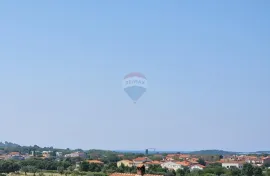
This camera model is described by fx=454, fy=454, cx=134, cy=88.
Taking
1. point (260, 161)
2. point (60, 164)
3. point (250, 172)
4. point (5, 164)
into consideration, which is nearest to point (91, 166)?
point (60, 164)

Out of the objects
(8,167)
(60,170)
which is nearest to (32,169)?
(8,167)

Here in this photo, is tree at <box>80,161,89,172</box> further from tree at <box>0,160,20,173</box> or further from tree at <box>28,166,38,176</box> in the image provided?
tree at <box>0,160,20,173</box>

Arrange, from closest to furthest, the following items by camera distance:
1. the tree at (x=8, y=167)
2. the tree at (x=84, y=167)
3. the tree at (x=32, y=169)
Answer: the tree at (x=8, y=167) → the tree at (x=32, y=169) → the tree at (x=84, y=167)

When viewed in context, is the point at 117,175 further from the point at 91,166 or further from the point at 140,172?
the point at 91,166

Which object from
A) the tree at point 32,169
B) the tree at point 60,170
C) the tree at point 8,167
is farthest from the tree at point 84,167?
the tree at point 8,167

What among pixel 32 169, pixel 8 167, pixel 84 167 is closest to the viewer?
pixel 8 167

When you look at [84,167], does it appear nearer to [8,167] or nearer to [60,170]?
[60,170]

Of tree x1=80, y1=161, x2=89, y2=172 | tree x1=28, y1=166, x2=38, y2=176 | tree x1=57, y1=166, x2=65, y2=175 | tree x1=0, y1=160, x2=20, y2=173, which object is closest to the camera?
tree x1=0, y1=160, x2=20, y2=173

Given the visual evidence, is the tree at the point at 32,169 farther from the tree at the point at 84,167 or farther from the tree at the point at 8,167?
the tree at the point at 84,167

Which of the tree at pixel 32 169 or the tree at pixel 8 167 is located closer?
the tree at pixel 8 167

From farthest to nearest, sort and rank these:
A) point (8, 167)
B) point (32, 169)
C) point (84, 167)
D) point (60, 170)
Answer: point (32, 169) → point (84, 167) → point (60, 170) → point (8, 167)

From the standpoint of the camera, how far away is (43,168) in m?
83.6

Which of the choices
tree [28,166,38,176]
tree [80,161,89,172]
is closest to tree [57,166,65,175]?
tree [80,161,89,172]

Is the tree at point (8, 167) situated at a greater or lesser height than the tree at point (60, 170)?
greater
